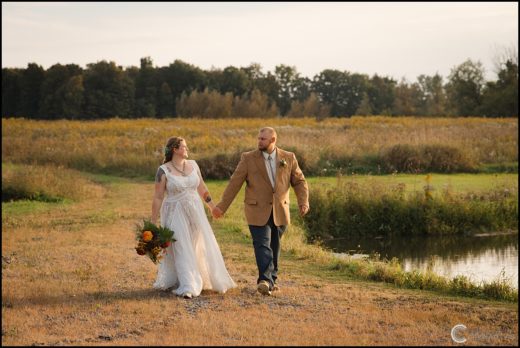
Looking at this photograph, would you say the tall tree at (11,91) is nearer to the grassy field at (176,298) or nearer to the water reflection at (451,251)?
the grassy field at (176,298)

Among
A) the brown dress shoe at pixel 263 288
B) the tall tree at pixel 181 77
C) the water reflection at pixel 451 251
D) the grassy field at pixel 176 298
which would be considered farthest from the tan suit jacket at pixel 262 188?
the tall tree at pixel 181 77

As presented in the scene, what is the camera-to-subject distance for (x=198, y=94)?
6106 cm

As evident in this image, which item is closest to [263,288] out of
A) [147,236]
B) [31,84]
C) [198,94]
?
[147,236]

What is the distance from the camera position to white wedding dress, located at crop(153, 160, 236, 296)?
29.6 ft

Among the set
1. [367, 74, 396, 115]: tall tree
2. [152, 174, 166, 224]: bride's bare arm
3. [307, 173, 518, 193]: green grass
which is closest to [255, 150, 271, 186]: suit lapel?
[152, 174, 166, 224]: bride's bare arm

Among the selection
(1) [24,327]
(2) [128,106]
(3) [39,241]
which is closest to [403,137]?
(3) [39,241]

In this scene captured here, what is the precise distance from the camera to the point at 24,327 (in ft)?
24.0

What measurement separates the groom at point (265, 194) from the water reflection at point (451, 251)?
19.0ft

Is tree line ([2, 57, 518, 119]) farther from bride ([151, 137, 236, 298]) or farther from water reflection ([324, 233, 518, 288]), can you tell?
bride ([151, 137, 236, 298])

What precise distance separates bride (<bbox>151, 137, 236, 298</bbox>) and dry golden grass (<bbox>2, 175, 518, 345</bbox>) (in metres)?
0.25

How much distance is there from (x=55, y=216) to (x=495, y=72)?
56.3 metres

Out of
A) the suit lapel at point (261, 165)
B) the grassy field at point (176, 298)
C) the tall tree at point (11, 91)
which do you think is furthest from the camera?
the tall tree at point (11, 91)

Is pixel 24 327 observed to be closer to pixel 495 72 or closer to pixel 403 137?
pixel 403 137

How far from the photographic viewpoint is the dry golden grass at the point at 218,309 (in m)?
6.90
